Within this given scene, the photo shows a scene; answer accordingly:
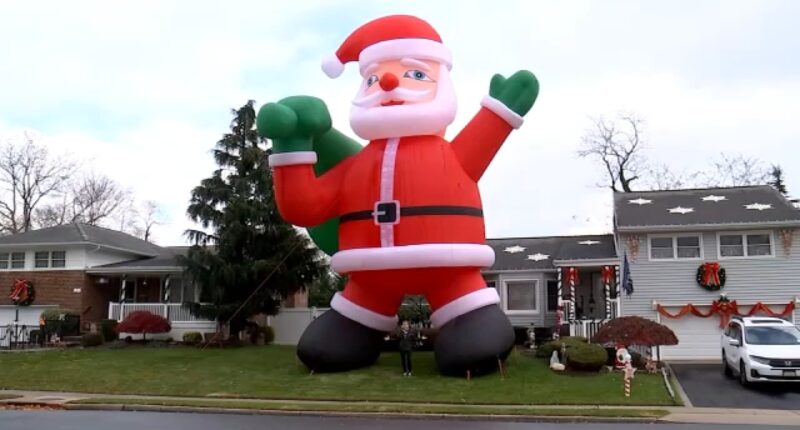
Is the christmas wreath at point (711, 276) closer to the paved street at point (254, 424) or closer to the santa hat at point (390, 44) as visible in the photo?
the santa hat at point (390, 44)

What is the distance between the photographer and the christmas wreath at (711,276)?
25531 mm

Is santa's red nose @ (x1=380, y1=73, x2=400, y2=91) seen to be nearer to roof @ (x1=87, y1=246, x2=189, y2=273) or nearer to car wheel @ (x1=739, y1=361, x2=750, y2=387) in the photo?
car wheel @ (x1=739, y1=361, x2=750, y2=387)

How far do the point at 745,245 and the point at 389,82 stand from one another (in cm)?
1497

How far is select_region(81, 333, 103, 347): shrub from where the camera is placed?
28.6 meters

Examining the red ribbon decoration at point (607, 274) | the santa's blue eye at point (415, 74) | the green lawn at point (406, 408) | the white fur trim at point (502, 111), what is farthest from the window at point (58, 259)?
the white fur trim at point (502, 111)

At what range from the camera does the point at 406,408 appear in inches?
601

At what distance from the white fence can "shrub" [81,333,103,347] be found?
6.84m

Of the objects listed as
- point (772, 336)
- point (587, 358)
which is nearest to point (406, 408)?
point (587, 358)

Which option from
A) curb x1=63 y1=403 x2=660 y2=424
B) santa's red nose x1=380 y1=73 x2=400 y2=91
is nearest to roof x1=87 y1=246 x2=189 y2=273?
curb x1=63 y1=403 x2=660 y2=424

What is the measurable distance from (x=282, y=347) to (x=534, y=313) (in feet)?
31.3

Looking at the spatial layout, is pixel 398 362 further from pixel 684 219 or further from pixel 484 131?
pixel 684 219

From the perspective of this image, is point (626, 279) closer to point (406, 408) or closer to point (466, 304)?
point (466, 304)

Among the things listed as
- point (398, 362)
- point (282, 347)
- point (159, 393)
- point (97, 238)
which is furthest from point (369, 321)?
point (97, 238)

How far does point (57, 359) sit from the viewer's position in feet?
81.0
